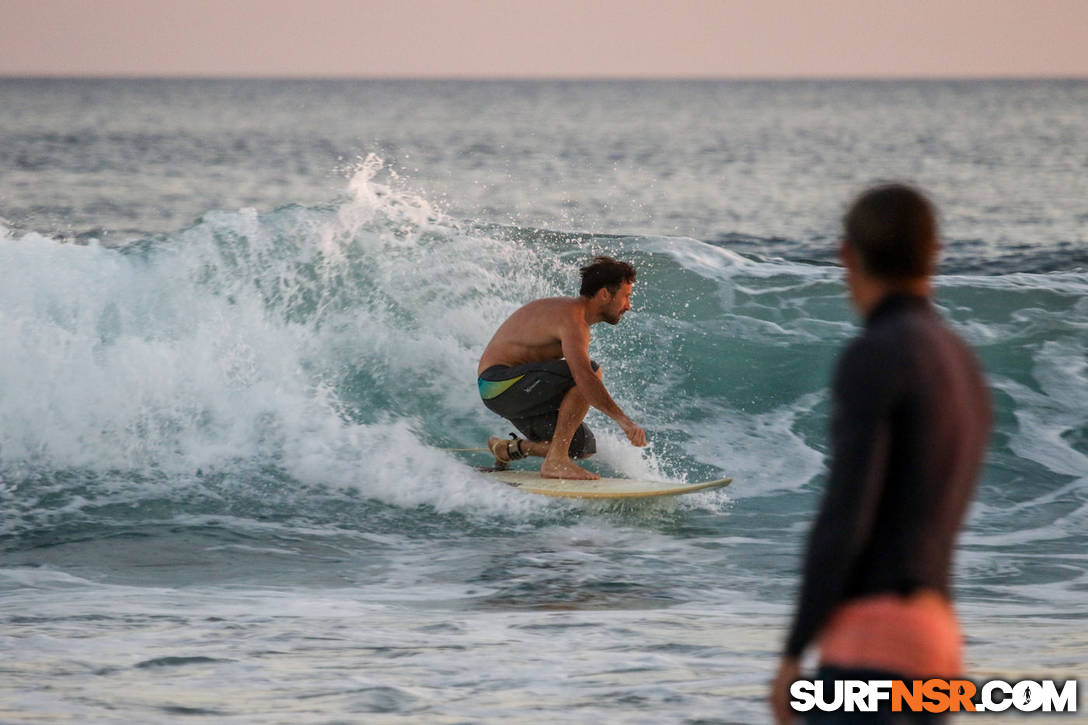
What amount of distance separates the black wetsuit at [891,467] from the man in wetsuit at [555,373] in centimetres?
516

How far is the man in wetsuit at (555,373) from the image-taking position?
743cm

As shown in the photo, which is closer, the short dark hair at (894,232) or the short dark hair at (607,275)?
the short dark hair at (894,232)

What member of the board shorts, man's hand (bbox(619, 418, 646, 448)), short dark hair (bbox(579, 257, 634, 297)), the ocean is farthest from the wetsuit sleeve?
the board shorts

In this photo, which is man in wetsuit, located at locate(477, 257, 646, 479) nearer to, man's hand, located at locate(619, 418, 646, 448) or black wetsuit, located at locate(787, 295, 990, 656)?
man's hand, located at locate(619, 418, 646, 448)

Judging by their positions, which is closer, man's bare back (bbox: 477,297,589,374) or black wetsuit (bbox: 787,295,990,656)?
black wetsuit (bbox: 787,295,990,656)

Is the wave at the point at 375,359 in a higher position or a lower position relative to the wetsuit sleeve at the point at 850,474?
lower

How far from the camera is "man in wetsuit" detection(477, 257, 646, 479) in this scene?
7.43m

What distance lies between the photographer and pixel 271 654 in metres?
4.92

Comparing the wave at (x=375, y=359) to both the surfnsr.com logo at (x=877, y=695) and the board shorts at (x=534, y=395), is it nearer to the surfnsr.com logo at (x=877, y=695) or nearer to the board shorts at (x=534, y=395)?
the board shorts at (x=534, y=395)

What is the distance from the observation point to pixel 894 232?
6.89 ft

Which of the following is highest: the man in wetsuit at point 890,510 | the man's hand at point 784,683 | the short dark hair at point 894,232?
the short dark hair at point 894,232

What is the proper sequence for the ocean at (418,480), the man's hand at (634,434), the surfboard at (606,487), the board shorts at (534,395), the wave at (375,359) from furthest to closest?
the wave at (375,359), the board shorts at (534,395), the surfboard at (606,487), the man's hand at (634,434), the ocean at (418,480)

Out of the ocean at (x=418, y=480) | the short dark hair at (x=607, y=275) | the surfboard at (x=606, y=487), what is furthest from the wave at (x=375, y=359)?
the short dark hair at (x=607, y=275)

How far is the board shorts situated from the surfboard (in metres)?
0.34
